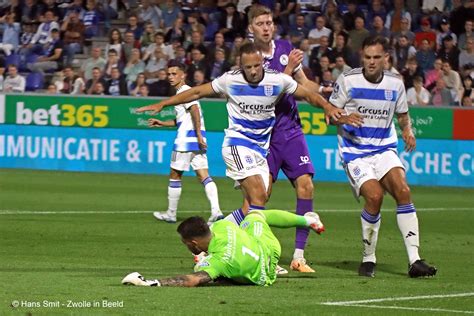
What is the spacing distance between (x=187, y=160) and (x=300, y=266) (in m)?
6.47

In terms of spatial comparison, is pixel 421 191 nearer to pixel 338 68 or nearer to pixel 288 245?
pixel 338 68

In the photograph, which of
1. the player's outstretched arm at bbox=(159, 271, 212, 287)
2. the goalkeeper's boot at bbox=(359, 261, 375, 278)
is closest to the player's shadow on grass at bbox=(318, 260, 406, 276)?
the goalkeeper's boot at bbox=(359, 261, 375, 278)

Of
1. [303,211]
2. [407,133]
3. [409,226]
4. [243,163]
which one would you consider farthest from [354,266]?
[243,163]

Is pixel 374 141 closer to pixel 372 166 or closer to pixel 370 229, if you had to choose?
pixel 372 166

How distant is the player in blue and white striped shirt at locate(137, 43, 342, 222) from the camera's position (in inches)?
486

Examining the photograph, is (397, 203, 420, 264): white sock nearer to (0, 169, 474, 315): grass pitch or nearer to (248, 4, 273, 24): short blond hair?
(0, 169, 474, 315): grass pitch

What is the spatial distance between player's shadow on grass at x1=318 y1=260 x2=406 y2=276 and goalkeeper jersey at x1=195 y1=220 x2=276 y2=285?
2169mm

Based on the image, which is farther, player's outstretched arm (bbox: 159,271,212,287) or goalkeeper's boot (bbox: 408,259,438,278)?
goalkeeper's boot (bbox: 408,259,438,278)

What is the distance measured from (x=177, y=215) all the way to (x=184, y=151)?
1041 millimetres

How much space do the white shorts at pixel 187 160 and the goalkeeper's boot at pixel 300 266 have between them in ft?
20.4

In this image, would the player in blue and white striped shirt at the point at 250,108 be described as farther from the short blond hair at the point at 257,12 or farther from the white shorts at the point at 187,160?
the white shorts at the point at 187,160

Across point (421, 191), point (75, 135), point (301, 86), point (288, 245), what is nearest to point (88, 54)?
point (75, 135)

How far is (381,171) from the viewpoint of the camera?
40.9 feet

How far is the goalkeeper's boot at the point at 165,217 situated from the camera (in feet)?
59.8
